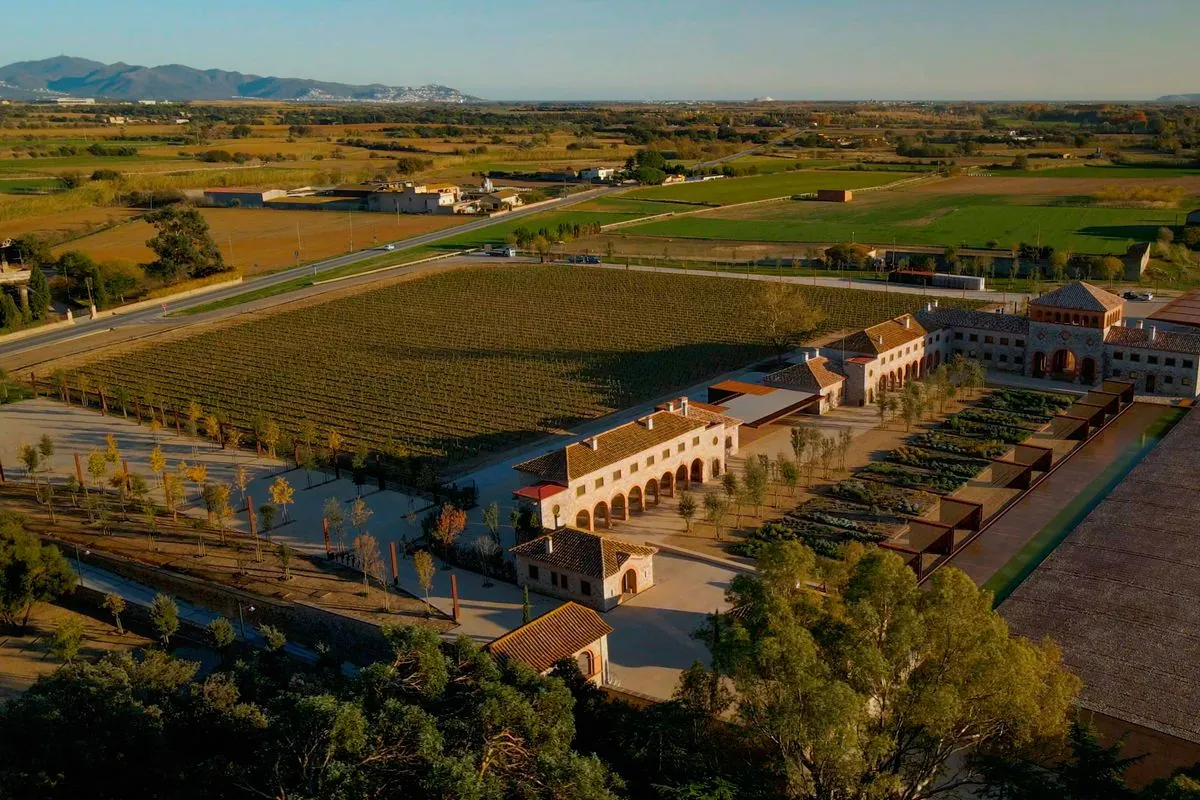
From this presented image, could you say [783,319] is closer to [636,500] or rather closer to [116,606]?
[636,500]

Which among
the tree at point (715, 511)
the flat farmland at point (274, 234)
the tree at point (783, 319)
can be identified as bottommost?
the tree at point (715, 511)

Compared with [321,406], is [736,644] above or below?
above

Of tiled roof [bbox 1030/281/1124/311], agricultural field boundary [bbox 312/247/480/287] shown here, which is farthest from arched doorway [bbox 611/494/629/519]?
agricultural field boundary [bbox 312/247/480/287]

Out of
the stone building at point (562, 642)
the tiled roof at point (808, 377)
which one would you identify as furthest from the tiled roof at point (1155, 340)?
the stone building at point (562, 642)

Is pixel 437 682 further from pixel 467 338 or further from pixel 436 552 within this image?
pixel 467 338

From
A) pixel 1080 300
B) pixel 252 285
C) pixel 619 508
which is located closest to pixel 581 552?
pixel 619 508

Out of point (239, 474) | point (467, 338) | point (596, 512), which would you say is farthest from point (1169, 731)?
point (467, 338)

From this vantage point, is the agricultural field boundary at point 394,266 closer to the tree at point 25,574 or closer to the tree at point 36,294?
the tree at point 36,294
